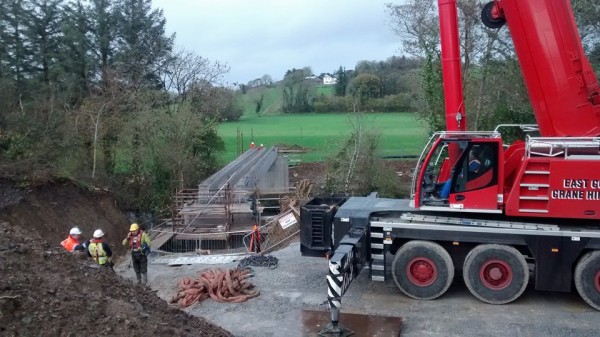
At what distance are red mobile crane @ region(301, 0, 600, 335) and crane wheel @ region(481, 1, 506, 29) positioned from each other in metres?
0.02

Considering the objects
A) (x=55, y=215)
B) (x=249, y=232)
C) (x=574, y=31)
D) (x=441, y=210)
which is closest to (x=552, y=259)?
(x=441, y=210)

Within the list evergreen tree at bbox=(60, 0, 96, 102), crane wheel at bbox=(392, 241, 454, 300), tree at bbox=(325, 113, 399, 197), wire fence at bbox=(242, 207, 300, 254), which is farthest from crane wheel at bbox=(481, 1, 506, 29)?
evergreen tree at bbox=(60, 0, 96, 102)

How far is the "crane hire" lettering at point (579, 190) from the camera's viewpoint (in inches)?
376


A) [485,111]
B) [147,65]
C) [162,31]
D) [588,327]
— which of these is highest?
[162,31]

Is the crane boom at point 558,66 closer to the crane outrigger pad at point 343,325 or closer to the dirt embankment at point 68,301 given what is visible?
the crane outrigger pad at point 343,325

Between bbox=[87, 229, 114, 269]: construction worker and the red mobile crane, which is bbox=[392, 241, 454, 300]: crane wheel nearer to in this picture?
the red mobile crane

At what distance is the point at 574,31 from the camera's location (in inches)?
395

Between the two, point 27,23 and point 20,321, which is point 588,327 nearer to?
point 20,321

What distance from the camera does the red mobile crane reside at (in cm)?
984

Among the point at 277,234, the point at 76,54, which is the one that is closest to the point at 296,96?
the point at 76,54

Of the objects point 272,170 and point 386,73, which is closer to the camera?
point 272,170

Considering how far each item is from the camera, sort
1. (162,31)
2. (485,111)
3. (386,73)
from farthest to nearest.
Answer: (386,73) < (162,31) < (485,111)

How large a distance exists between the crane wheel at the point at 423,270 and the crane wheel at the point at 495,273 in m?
0.40

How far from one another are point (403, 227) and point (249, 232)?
976cm
